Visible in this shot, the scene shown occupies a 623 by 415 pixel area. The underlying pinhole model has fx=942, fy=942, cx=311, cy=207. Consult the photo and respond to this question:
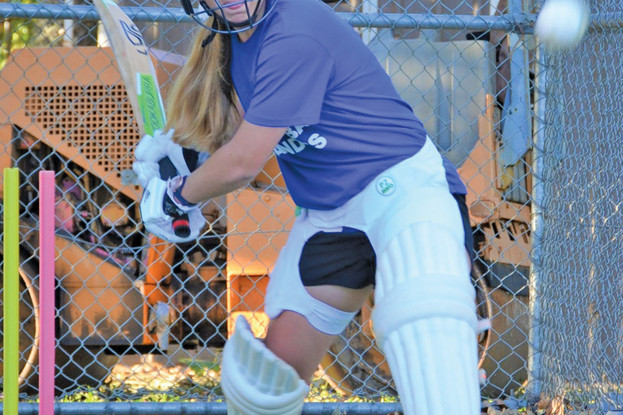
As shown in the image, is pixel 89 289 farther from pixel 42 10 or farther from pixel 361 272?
pixel 361 272

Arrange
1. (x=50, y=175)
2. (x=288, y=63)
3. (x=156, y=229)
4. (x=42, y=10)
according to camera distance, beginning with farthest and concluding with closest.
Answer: (x=42, y=10)
(x=156, y=229)
(x=288, y=63)
(x=50, y=175)

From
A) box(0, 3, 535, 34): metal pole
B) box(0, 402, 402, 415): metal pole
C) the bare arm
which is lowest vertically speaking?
box(0, 402, 402, 415): metal pole

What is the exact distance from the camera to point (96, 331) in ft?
15.7

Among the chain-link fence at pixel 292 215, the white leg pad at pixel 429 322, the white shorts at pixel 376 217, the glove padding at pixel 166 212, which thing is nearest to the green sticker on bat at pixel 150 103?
the glove padding at pixel 166 212

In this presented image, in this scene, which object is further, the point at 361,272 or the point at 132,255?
the point at 132,255

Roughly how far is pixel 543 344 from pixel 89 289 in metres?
2.26

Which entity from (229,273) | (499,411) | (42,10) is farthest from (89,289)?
(499,411)

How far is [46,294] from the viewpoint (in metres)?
2.14

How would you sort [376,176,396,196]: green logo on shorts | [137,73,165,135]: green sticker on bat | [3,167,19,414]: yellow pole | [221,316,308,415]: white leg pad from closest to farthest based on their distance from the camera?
[3,167,19,414]: yellow pole
[376,176,396,196]: green logo on shorts
[221,316,308,415]: white leg pad
[137,73,165,135]: green sticker on bat

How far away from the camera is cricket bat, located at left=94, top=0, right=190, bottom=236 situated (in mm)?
2902

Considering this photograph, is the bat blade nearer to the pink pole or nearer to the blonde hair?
the blonde hair

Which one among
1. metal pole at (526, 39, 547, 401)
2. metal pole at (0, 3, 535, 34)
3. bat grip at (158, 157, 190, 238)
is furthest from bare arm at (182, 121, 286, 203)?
metal pole at (526, 39, 547, 401)

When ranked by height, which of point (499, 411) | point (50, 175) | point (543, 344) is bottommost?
point (499, 411)

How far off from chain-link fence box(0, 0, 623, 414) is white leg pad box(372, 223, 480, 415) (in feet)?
5.96
